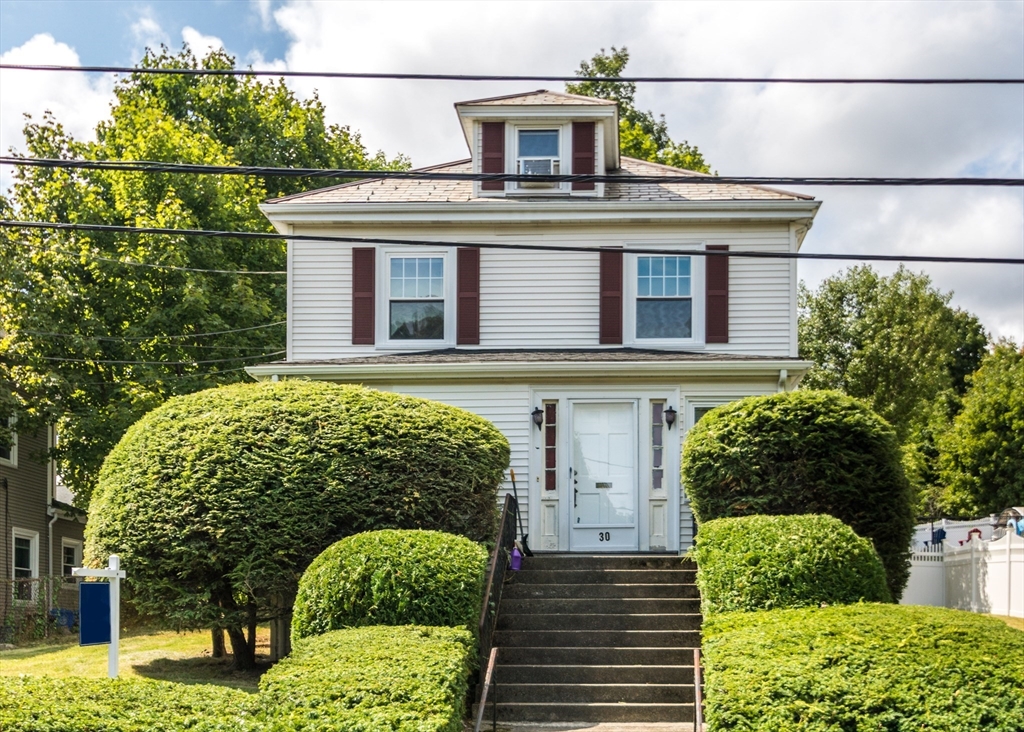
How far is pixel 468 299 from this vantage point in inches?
722

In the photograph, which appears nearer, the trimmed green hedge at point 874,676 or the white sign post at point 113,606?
the trimmed green hedge at point 874,676

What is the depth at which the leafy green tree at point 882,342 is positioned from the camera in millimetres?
37406

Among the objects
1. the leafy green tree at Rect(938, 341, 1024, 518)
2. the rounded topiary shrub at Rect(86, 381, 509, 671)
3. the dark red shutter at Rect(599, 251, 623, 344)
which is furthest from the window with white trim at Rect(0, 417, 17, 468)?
the leafy green tree at Rect(938, 341, 1024, 518)

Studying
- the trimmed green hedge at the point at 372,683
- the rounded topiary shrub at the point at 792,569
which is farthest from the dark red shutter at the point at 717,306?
the trimmed green hedge at the point at 372,683

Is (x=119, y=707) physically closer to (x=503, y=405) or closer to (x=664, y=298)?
(x=503, y=405)

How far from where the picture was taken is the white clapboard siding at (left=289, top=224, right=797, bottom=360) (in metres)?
18.1

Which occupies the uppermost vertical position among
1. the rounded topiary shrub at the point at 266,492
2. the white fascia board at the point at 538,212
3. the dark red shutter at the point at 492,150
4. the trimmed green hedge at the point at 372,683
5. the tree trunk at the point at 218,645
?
the dark red shutter at the point at 492,150

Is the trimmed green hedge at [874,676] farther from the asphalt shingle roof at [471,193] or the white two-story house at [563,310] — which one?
the asphalt shingle roof at [471,193]

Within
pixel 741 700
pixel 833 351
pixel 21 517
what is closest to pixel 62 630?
pixel 21 517

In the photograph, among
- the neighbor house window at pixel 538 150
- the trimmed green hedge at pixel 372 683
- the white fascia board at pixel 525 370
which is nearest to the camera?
the trimmed green hedge at pixel 372 683

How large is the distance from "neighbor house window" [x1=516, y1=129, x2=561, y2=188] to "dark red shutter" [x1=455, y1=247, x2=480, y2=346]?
1.68 m

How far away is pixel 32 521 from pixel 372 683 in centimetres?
2002

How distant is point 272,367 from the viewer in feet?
57.1

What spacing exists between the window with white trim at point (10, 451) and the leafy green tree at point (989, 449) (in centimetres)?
2768
